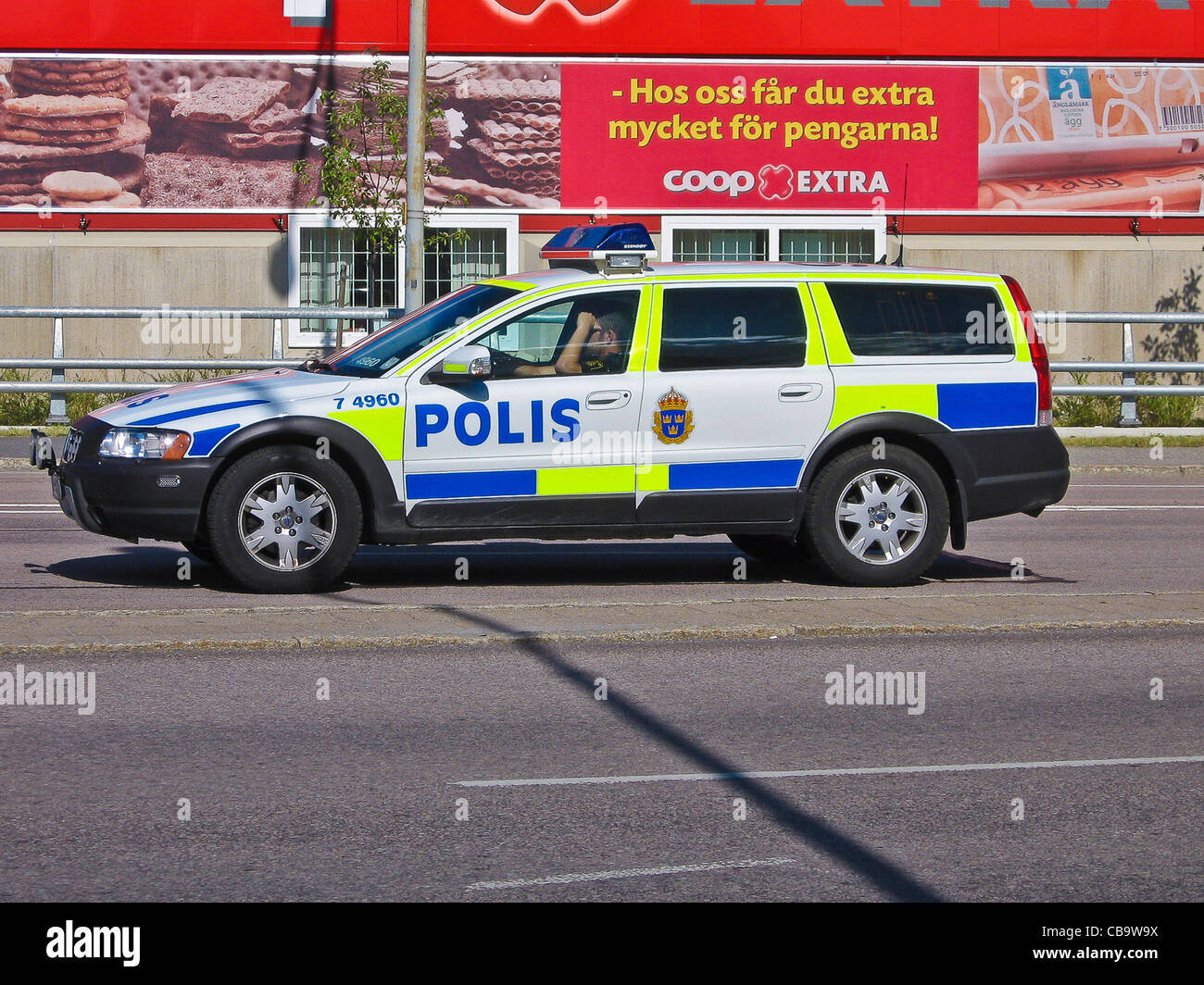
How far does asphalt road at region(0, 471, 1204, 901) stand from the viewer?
5.09 metres

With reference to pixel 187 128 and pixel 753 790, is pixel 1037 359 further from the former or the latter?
pixel 187 128

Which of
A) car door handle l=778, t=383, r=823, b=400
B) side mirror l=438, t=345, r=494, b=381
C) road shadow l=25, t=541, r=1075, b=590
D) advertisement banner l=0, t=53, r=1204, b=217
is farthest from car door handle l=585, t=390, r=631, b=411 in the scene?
advertisement banner l=0, t=53, r=1204, b=217

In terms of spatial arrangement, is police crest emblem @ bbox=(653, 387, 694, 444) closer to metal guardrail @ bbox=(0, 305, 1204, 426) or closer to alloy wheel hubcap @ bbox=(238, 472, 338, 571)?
alloy wheel hubcap @ bbox=(238, 472, 338, 571)

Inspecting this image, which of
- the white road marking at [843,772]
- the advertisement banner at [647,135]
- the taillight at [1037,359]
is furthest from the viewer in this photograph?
the advertisement banner at [647,135]

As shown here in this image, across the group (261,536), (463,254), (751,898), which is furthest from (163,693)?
(463,254)

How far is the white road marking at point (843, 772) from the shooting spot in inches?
239

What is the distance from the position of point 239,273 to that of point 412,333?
1497 centimetres

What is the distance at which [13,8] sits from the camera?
23.8 meters

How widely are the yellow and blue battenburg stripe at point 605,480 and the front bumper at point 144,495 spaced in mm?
1174

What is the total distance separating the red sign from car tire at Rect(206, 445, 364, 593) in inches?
622

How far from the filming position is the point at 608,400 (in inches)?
391

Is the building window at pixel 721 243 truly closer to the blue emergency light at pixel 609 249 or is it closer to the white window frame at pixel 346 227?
the white window frame at pixel 346 227

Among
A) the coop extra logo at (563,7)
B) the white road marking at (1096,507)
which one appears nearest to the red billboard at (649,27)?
the coop extra logo at (563,7)
